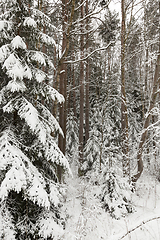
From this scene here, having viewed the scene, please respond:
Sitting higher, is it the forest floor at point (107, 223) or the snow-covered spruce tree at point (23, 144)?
the snow-covered spruce tree at point (23, 144)

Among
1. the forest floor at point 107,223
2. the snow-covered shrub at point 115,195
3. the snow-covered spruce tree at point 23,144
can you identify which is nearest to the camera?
the snow-covered spruce tree at point 23,144

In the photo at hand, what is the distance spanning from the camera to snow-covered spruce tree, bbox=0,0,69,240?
3447 millimetres

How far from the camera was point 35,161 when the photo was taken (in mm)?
4555

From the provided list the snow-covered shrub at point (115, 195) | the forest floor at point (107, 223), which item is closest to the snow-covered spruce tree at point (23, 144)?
the forest floor at point (107, 223)

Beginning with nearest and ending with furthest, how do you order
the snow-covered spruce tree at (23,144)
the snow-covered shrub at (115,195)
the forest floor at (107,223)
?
the snow-covered spruce tree at (23,144), the forest floor at (107,223), the snow-covered shrub at (115,195)

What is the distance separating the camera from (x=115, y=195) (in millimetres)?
6434

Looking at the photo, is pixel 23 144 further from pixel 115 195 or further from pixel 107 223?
pixel 115 195

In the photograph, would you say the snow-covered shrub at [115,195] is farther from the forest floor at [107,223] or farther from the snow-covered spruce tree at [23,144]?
the snow-covered spruce tree at [23,144]

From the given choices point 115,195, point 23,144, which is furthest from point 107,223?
point 23,144

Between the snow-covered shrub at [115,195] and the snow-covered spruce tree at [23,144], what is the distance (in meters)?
2.61

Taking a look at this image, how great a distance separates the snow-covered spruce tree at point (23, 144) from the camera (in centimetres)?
345

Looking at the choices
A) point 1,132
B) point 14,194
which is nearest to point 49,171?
point 14,194

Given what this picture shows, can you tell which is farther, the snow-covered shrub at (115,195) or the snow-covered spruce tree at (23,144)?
the snow-covered shrub at (115,195)

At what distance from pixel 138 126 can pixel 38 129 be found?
1600 cm
